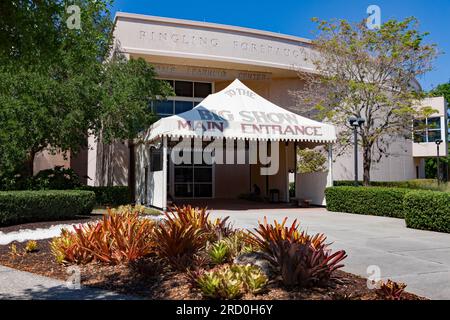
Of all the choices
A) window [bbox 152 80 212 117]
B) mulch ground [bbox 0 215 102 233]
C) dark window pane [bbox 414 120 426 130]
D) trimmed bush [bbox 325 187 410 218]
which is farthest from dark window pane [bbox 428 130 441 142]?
mulch ground [bbox 0 215 102 233]

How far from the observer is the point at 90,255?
6.75m

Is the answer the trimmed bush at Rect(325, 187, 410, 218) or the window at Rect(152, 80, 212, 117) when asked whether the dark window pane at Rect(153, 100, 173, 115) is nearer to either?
the window at Rect(152, 80, 212, 117)

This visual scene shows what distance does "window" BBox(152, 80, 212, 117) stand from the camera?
78.5 feet

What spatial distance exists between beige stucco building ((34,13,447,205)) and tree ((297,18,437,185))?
2.41 meters

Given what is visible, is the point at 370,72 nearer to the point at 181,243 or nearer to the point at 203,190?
the point at 203,190

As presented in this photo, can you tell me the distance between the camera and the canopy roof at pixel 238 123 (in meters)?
15.0

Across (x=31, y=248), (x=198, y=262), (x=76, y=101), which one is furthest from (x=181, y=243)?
(x=76, y=101)

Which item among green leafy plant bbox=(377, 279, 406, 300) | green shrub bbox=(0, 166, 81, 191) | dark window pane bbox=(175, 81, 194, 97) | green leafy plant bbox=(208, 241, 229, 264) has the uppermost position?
dark window pane bbox=(175, 81, 194, 97)

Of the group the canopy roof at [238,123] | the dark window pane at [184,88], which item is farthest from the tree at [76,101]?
the dark window pane at [184,88]

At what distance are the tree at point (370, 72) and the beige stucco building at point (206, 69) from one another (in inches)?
94.9

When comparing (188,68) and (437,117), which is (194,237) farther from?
(437,117)

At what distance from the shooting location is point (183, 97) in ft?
80.0
